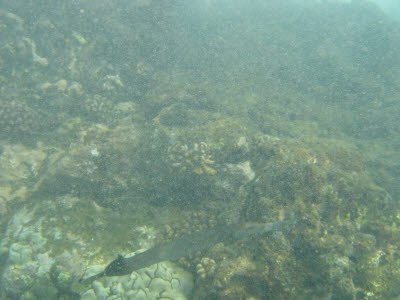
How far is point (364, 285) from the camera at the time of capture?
3.53 meters

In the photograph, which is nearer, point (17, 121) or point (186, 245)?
point (186, 245)

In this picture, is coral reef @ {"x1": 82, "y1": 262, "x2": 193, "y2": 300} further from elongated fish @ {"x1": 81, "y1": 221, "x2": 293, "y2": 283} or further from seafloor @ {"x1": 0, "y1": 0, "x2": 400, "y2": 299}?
elongated fish @ {"x1": 81, "y1": 221, "x2": 293, "y2": 283}

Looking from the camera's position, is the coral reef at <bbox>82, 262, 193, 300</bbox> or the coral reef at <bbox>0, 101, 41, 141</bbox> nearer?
the coral reef at <bbox>82, 262, 193, 300</bbox>

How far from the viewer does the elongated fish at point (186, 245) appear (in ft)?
11.4

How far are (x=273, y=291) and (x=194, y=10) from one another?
14.8m

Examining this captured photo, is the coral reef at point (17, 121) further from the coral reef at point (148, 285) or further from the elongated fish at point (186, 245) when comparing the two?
the coral reef at point (148, 285)

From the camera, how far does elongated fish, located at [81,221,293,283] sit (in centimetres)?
349

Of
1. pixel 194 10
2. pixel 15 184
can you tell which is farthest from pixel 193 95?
pixel 194 10

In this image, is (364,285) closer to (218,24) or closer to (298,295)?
(298,295)

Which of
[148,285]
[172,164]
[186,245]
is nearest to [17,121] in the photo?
[172,164]

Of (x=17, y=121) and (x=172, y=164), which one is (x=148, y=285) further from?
(x=17, y=121)

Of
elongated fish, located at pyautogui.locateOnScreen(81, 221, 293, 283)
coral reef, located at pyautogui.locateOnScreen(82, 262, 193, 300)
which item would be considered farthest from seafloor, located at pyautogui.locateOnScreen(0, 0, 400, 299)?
elongated fish, located at pyautogui.locateOnScreen(81, 221, 293, 283)

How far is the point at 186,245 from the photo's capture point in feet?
12.8

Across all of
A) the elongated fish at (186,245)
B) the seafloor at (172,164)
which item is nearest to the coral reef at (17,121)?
the seafloor at (172,164)
